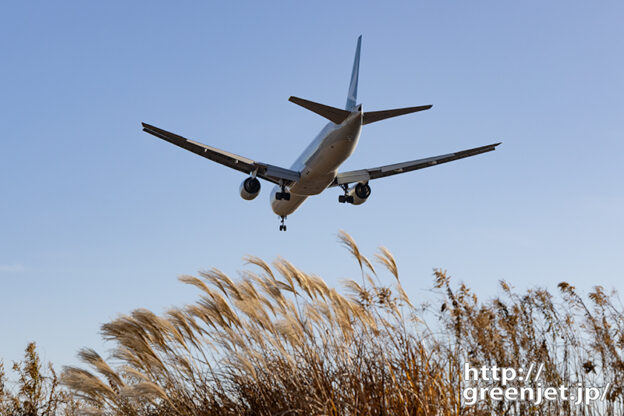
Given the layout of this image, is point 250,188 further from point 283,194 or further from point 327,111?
point 327,111

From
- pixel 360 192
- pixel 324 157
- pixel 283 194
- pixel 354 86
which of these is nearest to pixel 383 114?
pixel 324 157

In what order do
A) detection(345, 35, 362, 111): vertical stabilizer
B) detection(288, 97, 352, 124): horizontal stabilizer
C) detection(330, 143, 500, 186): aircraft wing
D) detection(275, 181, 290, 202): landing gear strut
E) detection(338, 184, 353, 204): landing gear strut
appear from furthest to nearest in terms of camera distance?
1. detection(345, 35, 362, 111): vertical stabilizer
2. detection(338, 184, 353, 204): landing gear strut
3. detection(330, 143, 500, 186): aircraft wing
4. detection(275, 181, 290, 202): landing gear strut
5. detection(288, 97, 352, 124): horizontal stabilizer

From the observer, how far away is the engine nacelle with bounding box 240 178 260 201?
22.8 m

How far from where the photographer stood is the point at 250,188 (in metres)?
22.8

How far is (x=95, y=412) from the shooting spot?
19.0 ft

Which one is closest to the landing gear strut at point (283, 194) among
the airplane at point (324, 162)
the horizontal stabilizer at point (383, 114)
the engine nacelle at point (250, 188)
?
the airplane at point (324, 162)

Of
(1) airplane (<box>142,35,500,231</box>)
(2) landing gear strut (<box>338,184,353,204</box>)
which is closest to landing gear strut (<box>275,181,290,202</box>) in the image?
(1) airplane (<box>142,35,500,231</box>)

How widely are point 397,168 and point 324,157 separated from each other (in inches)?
171

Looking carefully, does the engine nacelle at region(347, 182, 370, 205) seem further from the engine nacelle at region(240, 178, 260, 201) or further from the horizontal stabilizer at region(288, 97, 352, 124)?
the horizontal stabilizer at region(288, 97, 352, 124)

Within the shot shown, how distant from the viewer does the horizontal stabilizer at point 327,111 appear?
1986 centimetres

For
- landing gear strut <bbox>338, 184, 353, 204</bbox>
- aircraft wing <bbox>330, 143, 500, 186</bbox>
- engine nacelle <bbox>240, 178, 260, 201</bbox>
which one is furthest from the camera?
landing gear strut <bbox>338, 184, 353, 204</bbox>

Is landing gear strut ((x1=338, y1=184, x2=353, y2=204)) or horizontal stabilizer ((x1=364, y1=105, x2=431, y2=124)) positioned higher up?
horizontal stabilizer ((x1=364, y1=105, x2=431, y2=124))

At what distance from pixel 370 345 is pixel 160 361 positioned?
2007mm

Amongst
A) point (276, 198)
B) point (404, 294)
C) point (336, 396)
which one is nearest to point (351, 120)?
point (276, 198)
